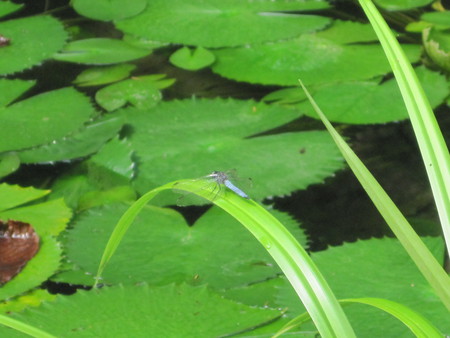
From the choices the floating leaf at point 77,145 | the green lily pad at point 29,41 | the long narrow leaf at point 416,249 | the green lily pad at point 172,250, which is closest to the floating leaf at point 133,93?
the floating leaf at point 77,145

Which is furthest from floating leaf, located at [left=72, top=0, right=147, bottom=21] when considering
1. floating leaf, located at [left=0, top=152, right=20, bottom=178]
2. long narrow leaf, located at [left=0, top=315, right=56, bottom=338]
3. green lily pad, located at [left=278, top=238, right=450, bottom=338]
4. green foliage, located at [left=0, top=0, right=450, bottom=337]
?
long narrow leaf, located at [left=0, top=315, right=56, bottom=338]

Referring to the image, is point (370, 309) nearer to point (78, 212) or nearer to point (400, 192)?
point (400, 192)

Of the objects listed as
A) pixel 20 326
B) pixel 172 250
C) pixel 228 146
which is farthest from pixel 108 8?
pixel 20 326

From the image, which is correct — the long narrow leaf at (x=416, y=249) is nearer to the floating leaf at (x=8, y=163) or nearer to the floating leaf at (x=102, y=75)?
the floating leaf at (x=8, y=163)

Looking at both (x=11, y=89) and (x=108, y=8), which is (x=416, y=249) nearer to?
(x=11, y=89)

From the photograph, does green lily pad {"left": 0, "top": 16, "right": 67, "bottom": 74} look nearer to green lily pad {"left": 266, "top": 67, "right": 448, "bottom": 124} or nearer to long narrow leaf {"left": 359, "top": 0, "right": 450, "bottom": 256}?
green lily pad {"left": 266, "top": 67, "right": 448, "bottom": 124}

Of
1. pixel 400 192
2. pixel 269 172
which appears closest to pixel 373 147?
pixel 400 192
